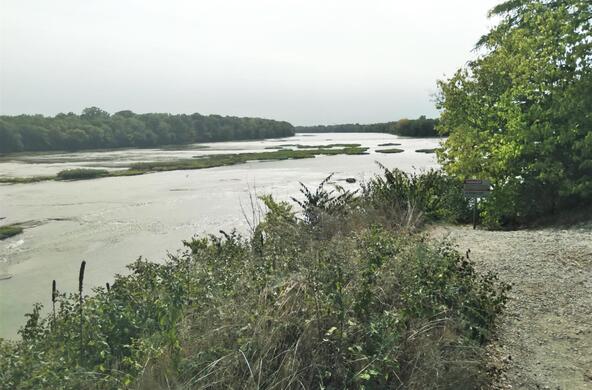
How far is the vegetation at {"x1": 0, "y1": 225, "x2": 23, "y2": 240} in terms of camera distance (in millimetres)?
15117

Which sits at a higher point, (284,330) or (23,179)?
(284,330)

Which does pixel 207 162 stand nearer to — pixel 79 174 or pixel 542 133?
pixel 79 174

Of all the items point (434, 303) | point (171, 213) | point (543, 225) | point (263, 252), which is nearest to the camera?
point (434, 303)

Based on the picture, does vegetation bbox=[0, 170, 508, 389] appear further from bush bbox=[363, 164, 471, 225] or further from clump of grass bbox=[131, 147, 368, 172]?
clump of grass bbox=[131, 147, 368, 172]

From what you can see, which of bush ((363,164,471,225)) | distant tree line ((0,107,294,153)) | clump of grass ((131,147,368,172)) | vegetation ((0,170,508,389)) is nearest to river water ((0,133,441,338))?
bush ((363,164,471,225))

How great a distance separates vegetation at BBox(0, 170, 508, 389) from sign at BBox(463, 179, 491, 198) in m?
4.23

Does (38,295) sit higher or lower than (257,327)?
lower

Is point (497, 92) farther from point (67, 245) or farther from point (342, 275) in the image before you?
point (67, 245)

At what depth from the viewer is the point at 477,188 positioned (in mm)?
8938

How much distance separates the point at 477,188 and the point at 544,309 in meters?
4.65

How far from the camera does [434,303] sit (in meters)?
4.05

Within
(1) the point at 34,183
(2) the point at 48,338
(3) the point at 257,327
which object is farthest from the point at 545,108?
(1) the point at 34,183

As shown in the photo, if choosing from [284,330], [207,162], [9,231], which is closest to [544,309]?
[284,330]

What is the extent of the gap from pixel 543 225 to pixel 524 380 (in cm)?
647
